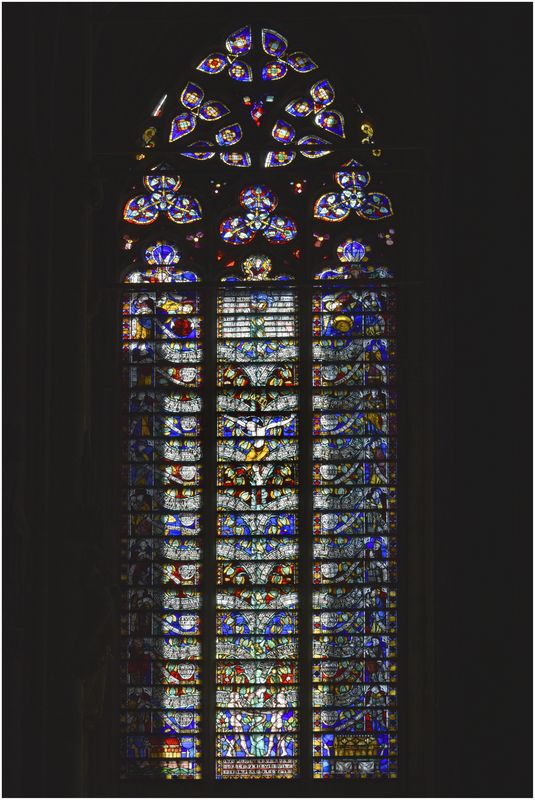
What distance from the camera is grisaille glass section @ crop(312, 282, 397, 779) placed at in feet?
37.6

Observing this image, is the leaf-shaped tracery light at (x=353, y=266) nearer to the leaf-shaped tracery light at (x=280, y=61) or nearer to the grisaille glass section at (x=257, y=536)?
the grisaille glass section at (x=257, y=536)

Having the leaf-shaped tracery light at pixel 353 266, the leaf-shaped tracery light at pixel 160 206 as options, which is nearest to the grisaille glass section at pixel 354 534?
the leaf-shaped tracery light at pixel 353 266

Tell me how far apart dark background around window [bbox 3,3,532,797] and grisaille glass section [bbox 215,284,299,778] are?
1.67 meters

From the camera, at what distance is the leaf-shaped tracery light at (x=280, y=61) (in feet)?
40.7

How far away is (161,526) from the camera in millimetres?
11703

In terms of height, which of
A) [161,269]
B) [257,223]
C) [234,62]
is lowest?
[161,269]

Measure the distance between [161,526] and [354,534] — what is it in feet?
4.58

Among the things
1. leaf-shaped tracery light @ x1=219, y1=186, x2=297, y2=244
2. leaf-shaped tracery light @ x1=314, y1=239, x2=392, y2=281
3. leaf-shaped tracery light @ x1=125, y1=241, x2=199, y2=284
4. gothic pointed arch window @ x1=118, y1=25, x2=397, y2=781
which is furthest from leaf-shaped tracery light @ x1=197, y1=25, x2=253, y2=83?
leaf-shaped tracery light @ x1=314, y1=239, x2=392, y2=281

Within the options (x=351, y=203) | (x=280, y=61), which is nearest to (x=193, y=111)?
(x=280, y=61)

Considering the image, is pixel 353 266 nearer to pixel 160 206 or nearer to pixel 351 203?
pixel 351 203
